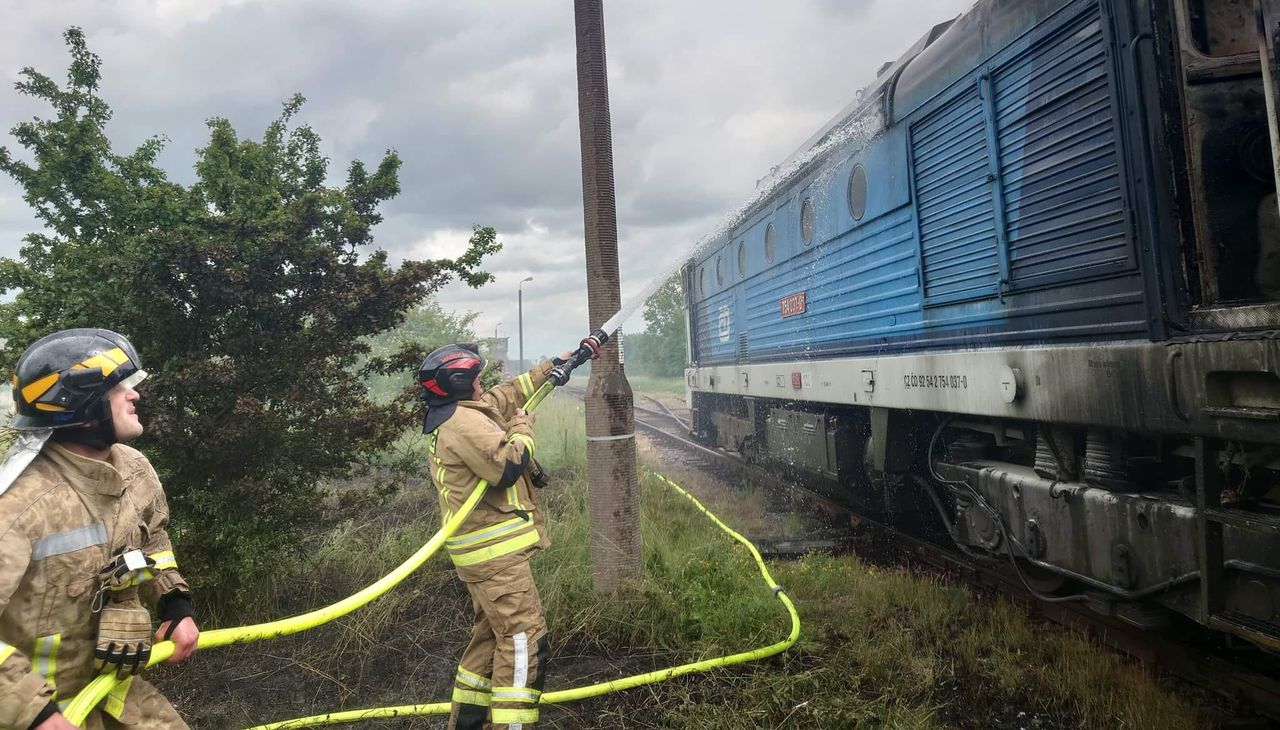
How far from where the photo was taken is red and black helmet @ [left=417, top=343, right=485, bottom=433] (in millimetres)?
3490

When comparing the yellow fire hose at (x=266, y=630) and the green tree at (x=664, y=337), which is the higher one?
the green tree at (x=664, y=337)

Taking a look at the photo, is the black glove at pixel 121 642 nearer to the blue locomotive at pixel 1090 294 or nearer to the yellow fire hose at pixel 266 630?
the yellow fire hose at pixel 266 630

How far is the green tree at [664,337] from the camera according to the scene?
1692 inches

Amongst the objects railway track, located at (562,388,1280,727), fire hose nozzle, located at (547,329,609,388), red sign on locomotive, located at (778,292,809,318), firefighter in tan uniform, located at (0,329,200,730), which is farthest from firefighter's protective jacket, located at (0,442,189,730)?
red sign on locomotive, located at (778,292,809,318)

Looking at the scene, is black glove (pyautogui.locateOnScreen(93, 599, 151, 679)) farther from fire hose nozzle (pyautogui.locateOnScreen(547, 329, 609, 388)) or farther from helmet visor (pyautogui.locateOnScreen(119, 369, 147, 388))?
fire hose nozzle (pyautogui.locateOnScreen(547, 329, 609, 388))

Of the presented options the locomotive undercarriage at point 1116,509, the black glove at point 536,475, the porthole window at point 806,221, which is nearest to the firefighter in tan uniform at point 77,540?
the black glove at point 536,475

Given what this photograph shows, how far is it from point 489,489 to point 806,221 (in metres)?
4.78

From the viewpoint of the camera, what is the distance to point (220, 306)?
454 centimetres

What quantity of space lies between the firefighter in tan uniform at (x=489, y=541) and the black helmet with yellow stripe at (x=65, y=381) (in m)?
1.48

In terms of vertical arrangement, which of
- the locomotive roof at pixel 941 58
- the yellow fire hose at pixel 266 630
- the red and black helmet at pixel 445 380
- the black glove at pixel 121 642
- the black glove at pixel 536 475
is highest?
the locomotive roof at pixel 941 58

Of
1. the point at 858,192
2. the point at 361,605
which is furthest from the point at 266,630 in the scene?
the point at 858,192

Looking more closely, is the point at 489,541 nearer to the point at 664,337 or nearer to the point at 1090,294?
the point at 1090,294

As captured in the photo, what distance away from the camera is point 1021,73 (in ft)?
13.1

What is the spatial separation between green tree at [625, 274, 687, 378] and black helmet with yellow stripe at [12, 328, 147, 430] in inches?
1460
